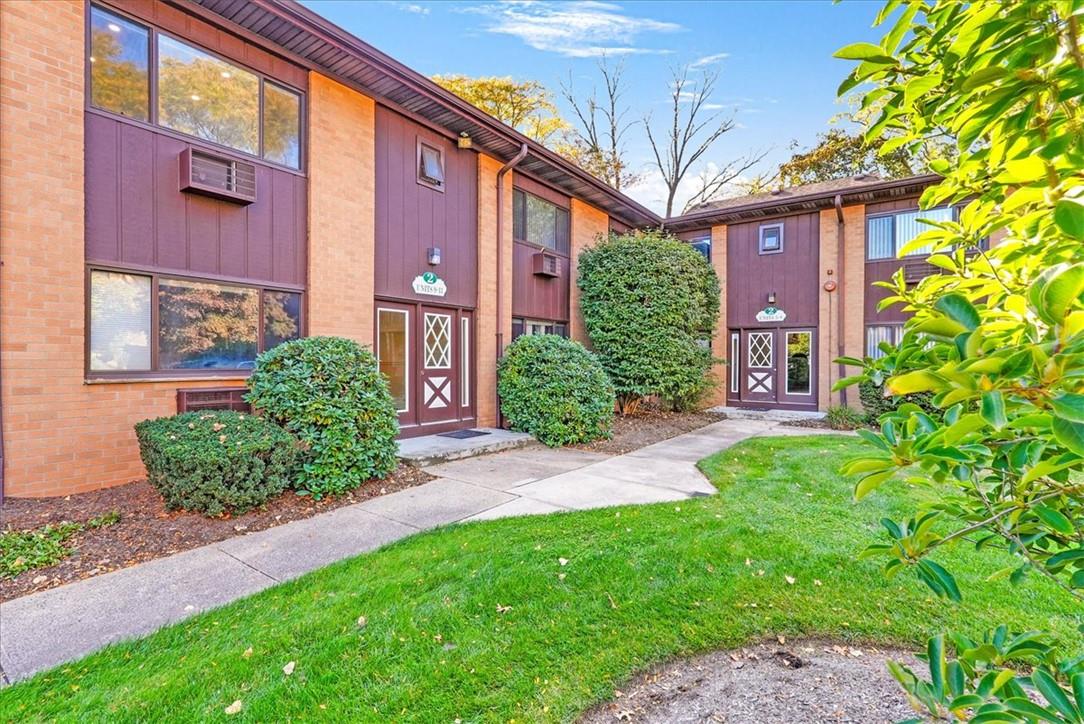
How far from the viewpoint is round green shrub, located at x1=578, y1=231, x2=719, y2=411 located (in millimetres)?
11031

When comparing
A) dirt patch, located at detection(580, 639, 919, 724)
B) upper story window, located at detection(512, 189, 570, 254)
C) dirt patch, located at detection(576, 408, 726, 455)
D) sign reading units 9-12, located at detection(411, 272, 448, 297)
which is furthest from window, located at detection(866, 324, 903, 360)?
dirt patch, located at detection(580, 639, 919, 724)

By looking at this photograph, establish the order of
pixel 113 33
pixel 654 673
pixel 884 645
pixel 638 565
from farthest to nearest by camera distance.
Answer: pixel 113 33, pixel 638 565, pixel 884 645, pixel 654 673

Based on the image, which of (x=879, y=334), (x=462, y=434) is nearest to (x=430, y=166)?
(x=462, y=434)

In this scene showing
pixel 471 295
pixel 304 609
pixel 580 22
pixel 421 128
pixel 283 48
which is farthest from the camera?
pixel 580 22

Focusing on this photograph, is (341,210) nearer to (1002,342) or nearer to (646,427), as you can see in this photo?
(646,427)

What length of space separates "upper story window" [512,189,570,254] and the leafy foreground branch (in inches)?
380

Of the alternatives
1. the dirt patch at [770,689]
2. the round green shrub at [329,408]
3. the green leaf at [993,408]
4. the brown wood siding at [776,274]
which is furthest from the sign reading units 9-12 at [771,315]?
the green leaf at [993,408]

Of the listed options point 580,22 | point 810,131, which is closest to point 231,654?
point 580,22

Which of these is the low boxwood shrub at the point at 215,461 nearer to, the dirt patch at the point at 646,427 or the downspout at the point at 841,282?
the dirt patch at the point at 646,427

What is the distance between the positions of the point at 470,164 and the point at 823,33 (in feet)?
26.6

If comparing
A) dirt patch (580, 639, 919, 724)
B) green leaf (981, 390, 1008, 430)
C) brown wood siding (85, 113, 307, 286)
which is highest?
brown wood siding (85, 113, 307, 286)

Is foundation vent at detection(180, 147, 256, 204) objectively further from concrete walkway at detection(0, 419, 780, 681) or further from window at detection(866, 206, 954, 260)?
window at detection(866, 206, 954, 260)

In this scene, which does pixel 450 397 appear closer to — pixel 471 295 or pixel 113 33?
pixel 471 295

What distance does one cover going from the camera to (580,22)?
14.3 meters
